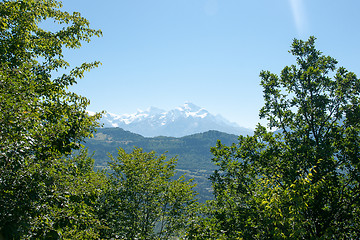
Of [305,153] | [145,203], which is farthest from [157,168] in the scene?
[305,153]

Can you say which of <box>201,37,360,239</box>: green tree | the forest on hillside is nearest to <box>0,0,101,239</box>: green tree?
the forest on hillside

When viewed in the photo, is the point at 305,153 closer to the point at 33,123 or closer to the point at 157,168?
the point at 157,168

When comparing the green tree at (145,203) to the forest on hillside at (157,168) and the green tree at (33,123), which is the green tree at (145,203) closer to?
the forest on hillside at (157,168)

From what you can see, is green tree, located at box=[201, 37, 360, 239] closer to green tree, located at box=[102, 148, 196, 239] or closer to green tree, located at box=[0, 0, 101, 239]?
green tree, located at box=[102, 148, 196, 239]

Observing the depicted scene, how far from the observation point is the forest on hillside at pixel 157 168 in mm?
6828

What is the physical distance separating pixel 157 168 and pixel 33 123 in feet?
52.4

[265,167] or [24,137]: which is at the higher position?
[24,137]

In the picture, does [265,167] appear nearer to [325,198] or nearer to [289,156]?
[289,156]

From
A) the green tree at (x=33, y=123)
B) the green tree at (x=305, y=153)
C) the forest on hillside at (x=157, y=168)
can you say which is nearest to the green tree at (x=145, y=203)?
the forest on hillside at (x=157, y=168)

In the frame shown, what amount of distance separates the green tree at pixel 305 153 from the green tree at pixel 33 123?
10.0 m

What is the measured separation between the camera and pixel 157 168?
21.6 m

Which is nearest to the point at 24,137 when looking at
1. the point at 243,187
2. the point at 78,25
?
the point at 78,25

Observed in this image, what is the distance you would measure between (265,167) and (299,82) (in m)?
8.84

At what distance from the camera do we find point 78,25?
40.9ft
